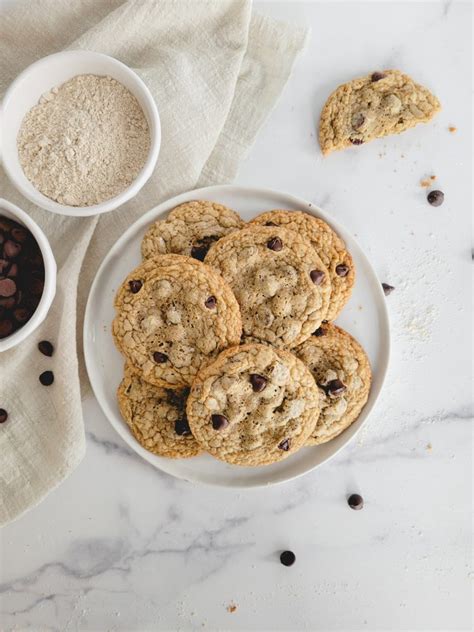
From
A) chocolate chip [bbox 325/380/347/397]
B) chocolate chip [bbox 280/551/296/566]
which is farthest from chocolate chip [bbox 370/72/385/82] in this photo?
chocolate chip [bbox 280/551/296/566]

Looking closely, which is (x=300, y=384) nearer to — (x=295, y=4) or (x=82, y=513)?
(x=82, y=513)

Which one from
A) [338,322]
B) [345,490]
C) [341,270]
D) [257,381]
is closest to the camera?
[257,381]

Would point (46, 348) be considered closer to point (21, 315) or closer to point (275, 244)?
point (21, 315)

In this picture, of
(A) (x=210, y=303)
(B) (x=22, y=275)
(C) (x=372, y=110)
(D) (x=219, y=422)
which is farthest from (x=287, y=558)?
(C) (x=372, y=110)

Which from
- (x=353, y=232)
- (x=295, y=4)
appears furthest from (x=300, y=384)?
(x=295, y=4)

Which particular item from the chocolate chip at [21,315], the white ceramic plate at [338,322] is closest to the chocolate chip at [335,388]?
the white ceramic plate at [338,322]

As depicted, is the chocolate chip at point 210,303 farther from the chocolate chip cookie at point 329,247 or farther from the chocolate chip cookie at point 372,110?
the chocolate chip cookie at point 372,110
